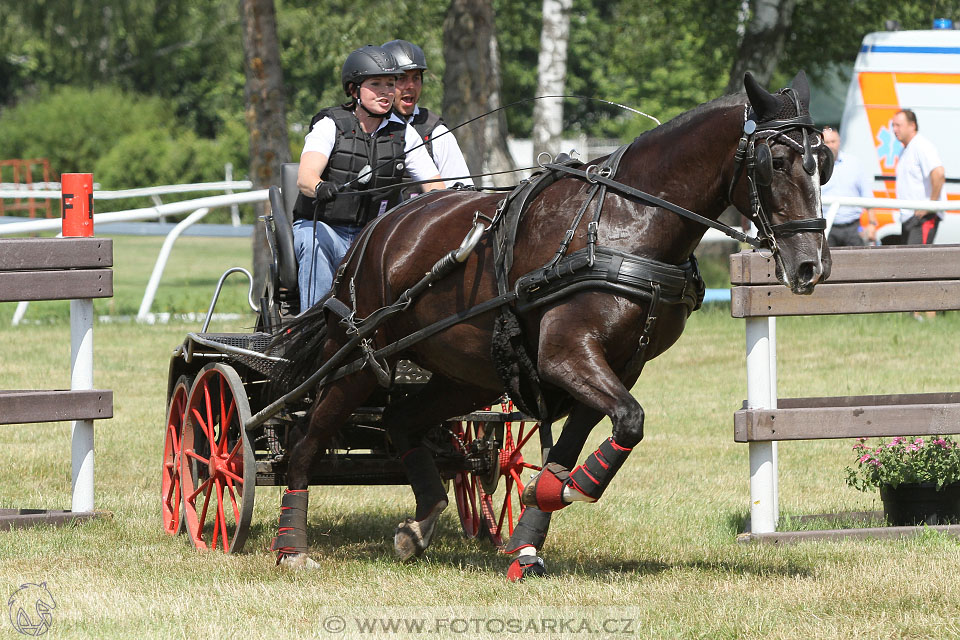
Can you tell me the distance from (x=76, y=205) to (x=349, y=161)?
1.47 m

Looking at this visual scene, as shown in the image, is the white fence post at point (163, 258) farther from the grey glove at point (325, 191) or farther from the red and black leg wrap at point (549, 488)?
the red and black leg wrap at point (549, 488)

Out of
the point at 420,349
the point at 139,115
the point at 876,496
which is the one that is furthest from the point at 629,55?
the point at 420,349

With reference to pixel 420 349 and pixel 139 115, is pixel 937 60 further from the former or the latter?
pixel 139 115

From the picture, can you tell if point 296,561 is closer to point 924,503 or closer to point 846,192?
point 924,503

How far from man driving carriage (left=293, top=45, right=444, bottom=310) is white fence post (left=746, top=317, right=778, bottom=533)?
1.65m

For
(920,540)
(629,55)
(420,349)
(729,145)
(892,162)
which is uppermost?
(629,55)

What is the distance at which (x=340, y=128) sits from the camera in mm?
6465

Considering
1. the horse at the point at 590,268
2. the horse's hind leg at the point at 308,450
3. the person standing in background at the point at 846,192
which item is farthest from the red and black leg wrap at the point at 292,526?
the person standing in background at the point at 846,192

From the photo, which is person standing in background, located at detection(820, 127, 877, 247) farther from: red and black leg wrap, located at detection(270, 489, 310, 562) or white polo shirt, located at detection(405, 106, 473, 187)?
red and black leg wrap, located at detection(270, 489, 310, 562)

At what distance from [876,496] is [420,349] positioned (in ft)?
10.8

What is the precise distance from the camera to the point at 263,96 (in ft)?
49.1

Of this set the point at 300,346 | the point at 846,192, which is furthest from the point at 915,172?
the point at 300,346

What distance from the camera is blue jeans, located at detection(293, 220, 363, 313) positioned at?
6.46 meters

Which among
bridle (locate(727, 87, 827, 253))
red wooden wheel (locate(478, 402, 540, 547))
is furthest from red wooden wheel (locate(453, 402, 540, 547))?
bridle (locate(727, 87, 827, 253))
